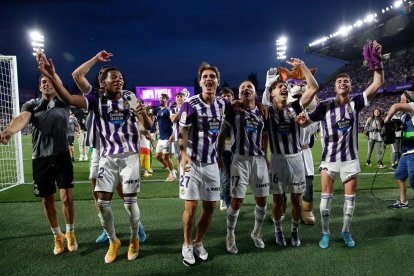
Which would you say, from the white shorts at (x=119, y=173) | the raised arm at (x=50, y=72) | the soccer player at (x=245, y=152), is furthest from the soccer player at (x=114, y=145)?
the soccer player at (x=245, y=152)

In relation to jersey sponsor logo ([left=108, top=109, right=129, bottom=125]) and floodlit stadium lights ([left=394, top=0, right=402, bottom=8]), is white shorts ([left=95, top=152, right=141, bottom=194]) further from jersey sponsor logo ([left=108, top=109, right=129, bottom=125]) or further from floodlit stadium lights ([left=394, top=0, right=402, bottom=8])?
floodlit stadium lights ([left=394, top=0, right=402, bottom=8])

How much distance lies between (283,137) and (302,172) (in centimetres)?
50

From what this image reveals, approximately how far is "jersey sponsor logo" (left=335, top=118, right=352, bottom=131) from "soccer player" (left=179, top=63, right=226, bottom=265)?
1.53 meters

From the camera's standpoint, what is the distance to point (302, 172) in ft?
14.0

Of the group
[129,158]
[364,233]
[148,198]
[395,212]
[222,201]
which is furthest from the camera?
[148,198]

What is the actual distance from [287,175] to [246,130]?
30.8 inches

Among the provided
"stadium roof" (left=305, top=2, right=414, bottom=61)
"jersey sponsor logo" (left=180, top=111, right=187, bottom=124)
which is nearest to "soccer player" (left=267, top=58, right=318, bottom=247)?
"jersey sponsor logo" (left=180, top=111, right=187, bottom=124)

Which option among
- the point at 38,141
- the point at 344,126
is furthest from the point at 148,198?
the point at 344,126

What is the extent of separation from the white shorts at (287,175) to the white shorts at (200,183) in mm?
849

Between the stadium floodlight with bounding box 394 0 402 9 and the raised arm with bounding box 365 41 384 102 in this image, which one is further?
the stadium floodlight with bounding box 394 0 402 9

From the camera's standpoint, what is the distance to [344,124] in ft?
13.8

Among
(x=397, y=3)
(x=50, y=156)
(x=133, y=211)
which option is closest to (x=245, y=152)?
(x=133, y=211)

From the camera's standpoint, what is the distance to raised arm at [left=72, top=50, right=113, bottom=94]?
3693 millimetres

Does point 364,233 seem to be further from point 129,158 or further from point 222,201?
point 129,158
